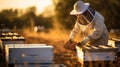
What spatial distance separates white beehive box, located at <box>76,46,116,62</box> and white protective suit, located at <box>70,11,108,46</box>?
0.86 meters

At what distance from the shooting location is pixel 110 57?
8.52 meters

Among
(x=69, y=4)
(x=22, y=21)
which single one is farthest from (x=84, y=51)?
(x=22, y=21)

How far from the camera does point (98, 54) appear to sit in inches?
338

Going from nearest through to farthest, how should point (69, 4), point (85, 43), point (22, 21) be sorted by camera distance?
point (85, 43), point (69, 4), point (22, 21)

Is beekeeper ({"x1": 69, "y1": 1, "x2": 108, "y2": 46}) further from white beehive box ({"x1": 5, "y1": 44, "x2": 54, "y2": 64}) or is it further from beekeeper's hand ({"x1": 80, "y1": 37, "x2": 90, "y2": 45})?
white beehive box ({"x1": 5, "y1": 44, "x2": 54, "y2": 64})

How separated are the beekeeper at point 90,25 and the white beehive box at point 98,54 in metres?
0.77

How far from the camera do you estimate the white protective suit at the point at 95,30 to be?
9.38 meters

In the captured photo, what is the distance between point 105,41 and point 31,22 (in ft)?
117

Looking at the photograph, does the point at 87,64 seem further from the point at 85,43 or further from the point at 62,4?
the point at 62,4

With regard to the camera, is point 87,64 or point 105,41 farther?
point 105,41

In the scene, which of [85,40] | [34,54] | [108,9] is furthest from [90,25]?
[108,9]

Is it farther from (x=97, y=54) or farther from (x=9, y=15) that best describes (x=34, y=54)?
(x=9, y=15)

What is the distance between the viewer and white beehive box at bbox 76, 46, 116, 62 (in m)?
8.51

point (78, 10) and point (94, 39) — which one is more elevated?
point (78, 10)
